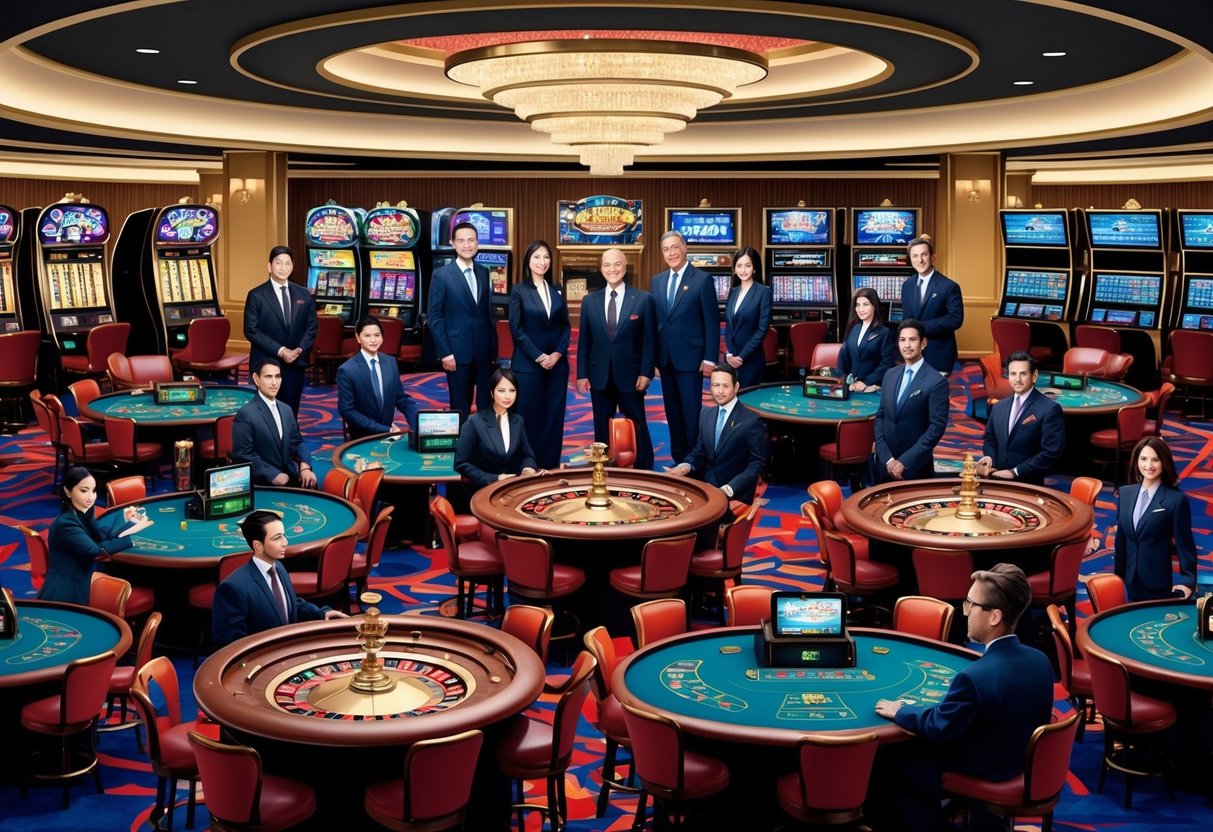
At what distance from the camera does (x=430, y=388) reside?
49.6 feet

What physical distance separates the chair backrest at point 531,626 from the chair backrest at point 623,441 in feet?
12.1

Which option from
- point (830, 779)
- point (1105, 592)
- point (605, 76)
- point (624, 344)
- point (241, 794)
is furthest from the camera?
point (624, 344)

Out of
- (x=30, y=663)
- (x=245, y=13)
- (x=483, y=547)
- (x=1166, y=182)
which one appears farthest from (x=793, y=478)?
(x=1166, y=182)

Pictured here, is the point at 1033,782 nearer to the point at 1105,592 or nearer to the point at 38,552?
the point at 1105,592

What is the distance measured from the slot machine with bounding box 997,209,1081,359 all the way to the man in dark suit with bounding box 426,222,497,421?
7.26 m

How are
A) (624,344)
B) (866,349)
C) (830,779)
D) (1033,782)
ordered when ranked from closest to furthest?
(830,779)
(1033,782)
(624,344)
(866,349)

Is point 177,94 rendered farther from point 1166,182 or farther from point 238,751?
point 1166,182

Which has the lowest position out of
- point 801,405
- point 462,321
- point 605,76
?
point 801,405

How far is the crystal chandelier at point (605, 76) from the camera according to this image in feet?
27.1

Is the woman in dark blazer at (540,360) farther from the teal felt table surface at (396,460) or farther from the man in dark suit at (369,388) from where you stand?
the teal felt table surface at (396,460)

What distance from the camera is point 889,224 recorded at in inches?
647

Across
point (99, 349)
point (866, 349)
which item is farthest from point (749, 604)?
point (99, 349)

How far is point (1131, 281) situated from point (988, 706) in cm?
1126

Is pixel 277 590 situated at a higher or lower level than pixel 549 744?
higher
